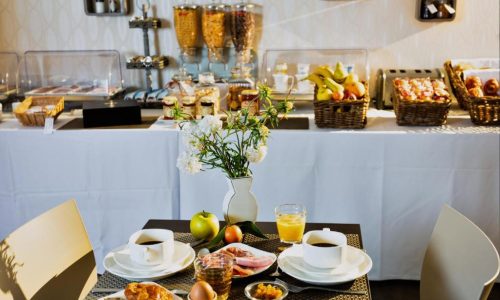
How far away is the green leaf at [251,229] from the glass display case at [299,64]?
1.50 metres

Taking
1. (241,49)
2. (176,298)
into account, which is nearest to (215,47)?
(241,49)

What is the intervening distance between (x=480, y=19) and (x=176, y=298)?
96.3 inches

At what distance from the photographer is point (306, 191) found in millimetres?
2723

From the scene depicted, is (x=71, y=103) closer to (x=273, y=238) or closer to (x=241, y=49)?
(x=241, y=49)

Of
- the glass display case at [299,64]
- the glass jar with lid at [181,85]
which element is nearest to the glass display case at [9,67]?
the glass jar with lid at [181,85]

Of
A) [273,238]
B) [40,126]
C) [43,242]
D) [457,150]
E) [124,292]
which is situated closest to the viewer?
[124,292]

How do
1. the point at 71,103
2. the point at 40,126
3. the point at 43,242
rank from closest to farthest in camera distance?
the point at 43,242
the point at 40,126
the point at 71,103

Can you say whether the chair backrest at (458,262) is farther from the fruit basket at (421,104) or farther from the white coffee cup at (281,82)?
the white coffee cup at (281,82)

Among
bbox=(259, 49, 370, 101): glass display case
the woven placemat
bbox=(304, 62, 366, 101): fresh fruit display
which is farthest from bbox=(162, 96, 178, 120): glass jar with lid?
the woven placemat

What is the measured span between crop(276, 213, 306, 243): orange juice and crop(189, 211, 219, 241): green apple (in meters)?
0.17

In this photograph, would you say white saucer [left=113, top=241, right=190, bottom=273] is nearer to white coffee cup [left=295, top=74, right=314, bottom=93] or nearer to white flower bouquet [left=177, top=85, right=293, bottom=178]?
white flower bouquet [left=177, top=85, right=293, bottom=178]

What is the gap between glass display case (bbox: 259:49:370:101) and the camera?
3.18m

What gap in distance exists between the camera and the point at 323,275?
1425 mm

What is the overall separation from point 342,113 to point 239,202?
1.09m
